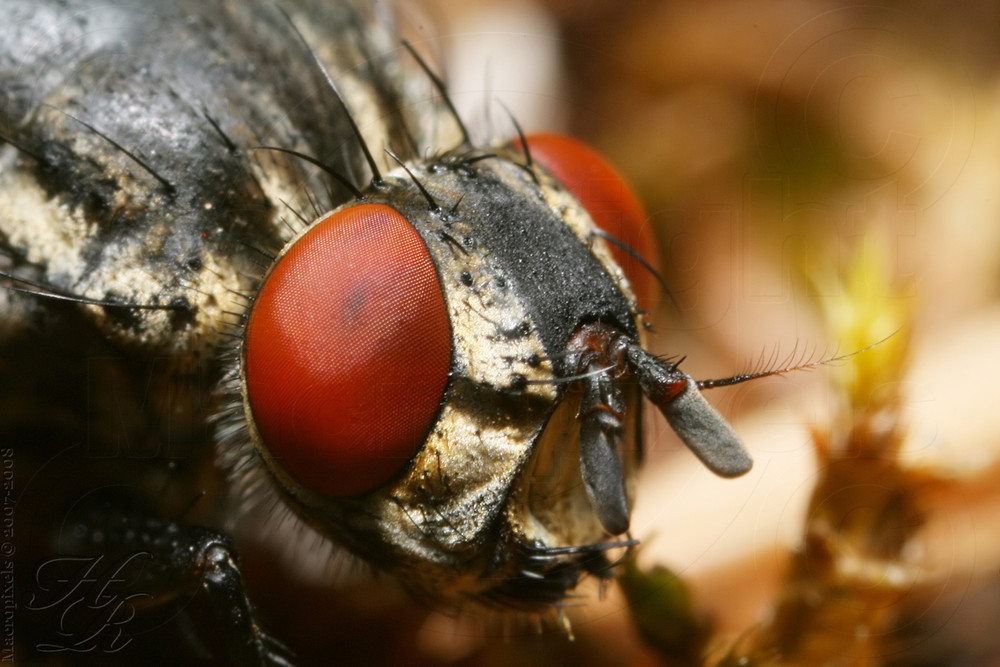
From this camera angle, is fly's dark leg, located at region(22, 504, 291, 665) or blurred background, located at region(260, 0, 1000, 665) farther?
blurred background, located at region(260, 0, 1000, 665)

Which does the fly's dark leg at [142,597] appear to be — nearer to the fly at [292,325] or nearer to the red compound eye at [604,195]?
the fly at [292,325]

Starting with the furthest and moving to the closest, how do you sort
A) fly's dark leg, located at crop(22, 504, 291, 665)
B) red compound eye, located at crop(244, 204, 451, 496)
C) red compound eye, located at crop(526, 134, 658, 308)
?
red compound eye, located at crop(526, 134, 658, 308), fly's dark leg, located at crop(22, 504, 291, 665), red compound eye, located at crop(244, 204, 451, 496)

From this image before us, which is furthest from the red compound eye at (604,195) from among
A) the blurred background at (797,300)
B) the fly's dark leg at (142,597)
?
the fly's dark leg at (142,597)

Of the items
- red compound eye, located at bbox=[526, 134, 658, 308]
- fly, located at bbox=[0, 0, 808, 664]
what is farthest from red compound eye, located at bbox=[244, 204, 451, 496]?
red compound eye, located at bbox=[526, 134, 658, 308]

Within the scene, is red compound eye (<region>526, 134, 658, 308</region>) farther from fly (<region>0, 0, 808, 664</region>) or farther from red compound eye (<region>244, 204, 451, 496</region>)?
red compound eye (<region>244, 204, 451, 496</region>)

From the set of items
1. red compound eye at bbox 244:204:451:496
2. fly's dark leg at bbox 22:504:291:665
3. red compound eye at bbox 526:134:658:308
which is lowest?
fly's dark leg at bbox 22:504:291:665

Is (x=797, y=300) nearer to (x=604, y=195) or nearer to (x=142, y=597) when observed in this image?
(x=604, y=195)

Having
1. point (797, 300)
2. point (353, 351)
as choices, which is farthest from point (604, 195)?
point (797, 300)
